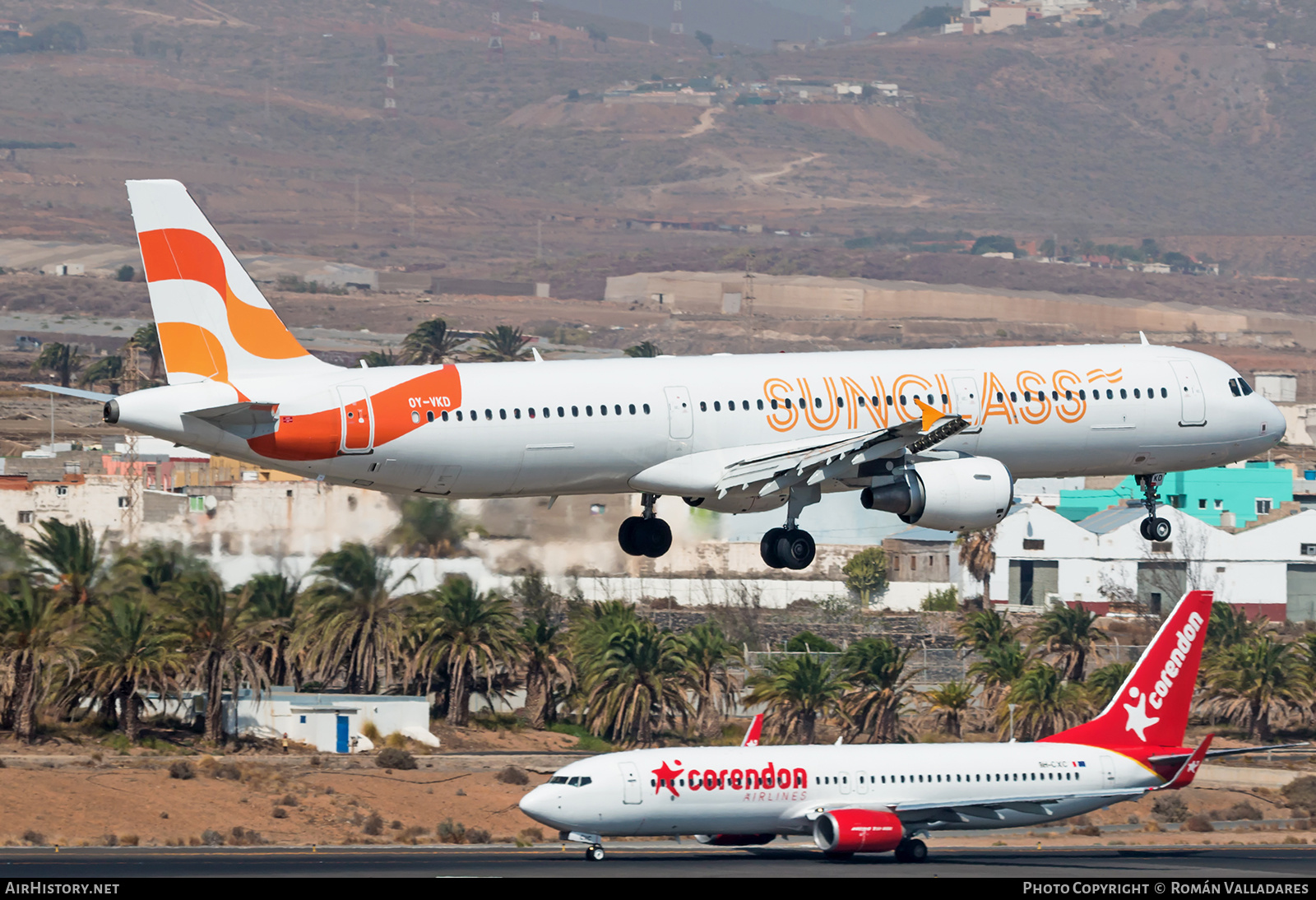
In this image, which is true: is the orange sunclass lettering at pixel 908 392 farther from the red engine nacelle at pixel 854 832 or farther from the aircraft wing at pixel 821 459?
the red engine nacelle at pixel 854 832

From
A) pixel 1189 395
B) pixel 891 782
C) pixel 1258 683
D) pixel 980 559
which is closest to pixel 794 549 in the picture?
pixel 1189 395

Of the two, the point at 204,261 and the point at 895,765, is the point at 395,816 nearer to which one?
the point at 895,765

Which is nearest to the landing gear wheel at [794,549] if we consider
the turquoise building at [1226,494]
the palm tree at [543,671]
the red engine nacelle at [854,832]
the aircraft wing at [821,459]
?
the aircraft wing at [821,459]

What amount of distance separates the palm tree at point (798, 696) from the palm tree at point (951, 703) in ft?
18.5

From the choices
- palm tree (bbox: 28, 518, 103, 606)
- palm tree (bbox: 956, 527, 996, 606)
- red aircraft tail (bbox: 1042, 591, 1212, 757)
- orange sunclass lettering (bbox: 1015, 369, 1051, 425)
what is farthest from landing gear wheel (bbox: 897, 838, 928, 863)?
palm tree (bbox: 956, 527, 996, 606)

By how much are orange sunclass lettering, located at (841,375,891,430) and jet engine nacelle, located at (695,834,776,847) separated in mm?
28677

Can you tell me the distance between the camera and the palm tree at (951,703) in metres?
118

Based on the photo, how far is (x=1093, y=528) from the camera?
160125 mm

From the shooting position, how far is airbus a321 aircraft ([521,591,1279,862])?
76.3m

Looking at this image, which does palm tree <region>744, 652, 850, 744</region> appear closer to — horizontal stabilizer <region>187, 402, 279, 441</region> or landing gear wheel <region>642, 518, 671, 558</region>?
landing gear wheel <region>642, 518, 671, 558</region>

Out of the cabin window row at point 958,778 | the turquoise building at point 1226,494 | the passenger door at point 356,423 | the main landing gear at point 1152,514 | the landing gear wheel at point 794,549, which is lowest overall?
the cabin window row at point 958,778

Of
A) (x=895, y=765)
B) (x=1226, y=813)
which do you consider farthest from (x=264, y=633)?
(x=1226, y=813)

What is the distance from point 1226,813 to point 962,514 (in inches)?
2215
